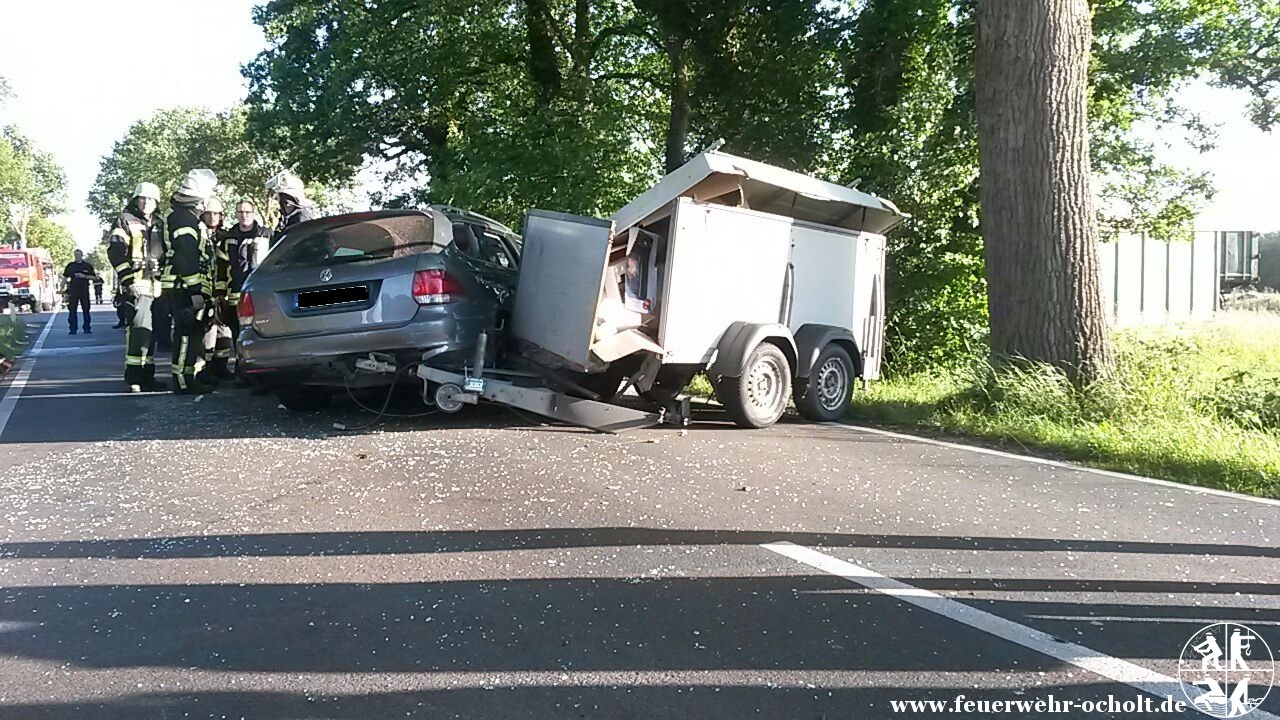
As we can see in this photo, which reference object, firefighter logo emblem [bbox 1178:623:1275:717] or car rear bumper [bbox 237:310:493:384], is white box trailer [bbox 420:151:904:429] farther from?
firefighter logo emblem [bbox 1178:623:1275:717]

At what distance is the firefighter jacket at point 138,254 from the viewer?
9.88 meters

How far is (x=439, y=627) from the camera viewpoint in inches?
138

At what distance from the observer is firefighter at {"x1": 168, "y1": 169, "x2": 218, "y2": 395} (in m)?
9.88

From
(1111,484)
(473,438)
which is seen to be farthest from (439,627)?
(1111,484)

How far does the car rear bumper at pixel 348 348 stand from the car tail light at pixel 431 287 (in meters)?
0.15

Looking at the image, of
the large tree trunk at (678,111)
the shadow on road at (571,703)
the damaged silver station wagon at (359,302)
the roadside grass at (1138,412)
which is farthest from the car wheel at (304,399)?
the large tree trunk at (678,111)

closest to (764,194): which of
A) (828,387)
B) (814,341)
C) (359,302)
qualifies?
(814,341)

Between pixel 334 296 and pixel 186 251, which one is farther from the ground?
pixel 186 251

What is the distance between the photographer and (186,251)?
9.91 metres

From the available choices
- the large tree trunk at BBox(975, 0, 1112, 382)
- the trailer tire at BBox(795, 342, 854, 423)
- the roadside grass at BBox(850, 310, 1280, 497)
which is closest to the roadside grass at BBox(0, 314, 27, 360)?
the trailer tire at BBox(795, 342, 854, 423)

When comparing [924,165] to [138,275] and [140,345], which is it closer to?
[138,275]

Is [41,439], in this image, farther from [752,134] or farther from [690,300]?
[752,134]

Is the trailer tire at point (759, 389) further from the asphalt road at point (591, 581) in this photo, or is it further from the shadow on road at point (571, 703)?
the shadow on road at point (571, 703)

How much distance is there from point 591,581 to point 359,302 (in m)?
4.30
